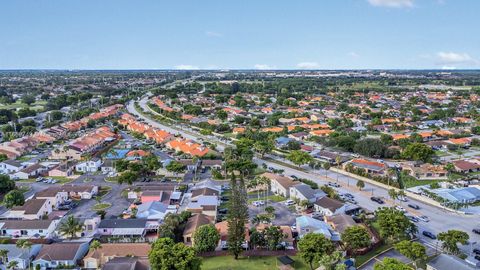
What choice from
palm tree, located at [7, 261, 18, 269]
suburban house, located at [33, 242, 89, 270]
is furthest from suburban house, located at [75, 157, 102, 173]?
palm tree, located at [7, 261, 18, 269]

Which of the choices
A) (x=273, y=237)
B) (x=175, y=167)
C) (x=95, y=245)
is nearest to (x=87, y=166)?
(x=175, y=167)

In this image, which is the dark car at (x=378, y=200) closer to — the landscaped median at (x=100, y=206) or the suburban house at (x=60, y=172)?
the landscaped median at (x=100, y=206)

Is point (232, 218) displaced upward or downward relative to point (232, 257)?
upward

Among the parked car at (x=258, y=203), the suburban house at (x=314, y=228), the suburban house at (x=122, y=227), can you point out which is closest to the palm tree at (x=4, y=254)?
the suburban house at (x=122, y=227)

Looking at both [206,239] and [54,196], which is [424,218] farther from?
[54,196]

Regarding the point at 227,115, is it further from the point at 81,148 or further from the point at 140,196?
the point at 140,196

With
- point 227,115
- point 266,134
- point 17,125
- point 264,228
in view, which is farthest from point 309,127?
point 17,125

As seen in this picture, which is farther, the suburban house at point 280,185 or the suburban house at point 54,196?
the suburban house at point 280,185
